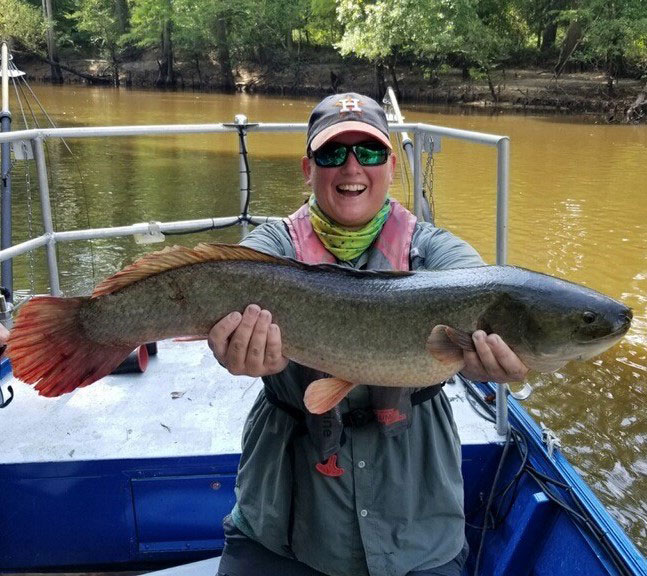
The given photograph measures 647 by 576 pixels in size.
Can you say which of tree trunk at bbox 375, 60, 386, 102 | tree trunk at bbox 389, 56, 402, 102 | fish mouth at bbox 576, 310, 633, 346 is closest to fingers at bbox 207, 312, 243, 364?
fish mouth at bbox 576, 310, 633, 346

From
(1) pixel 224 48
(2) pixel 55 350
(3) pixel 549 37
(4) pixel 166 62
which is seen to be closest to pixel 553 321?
(2) pixel 55 350

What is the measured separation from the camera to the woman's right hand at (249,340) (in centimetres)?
206

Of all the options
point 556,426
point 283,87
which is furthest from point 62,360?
point 283,87

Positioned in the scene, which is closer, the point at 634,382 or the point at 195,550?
the point at 195,550

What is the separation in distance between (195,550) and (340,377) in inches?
67.4

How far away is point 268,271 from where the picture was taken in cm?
213

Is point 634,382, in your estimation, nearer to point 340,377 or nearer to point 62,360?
point 340,377

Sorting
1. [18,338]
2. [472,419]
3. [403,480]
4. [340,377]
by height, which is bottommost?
[472,419]

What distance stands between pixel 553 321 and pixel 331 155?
0.91 meters

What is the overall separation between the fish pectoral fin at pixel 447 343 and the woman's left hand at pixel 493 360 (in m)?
0.03

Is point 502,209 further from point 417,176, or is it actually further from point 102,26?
point 102,26

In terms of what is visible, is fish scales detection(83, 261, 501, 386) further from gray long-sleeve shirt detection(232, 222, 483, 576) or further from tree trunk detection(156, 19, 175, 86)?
tree trunk detection(156, 19, 175, 86)

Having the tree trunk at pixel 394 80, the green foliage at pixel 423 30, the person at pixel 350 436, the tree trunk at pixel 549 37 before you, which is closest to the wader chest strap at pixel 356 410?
the person at pixel 350 436

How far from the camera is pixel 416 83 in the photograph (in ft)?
124
